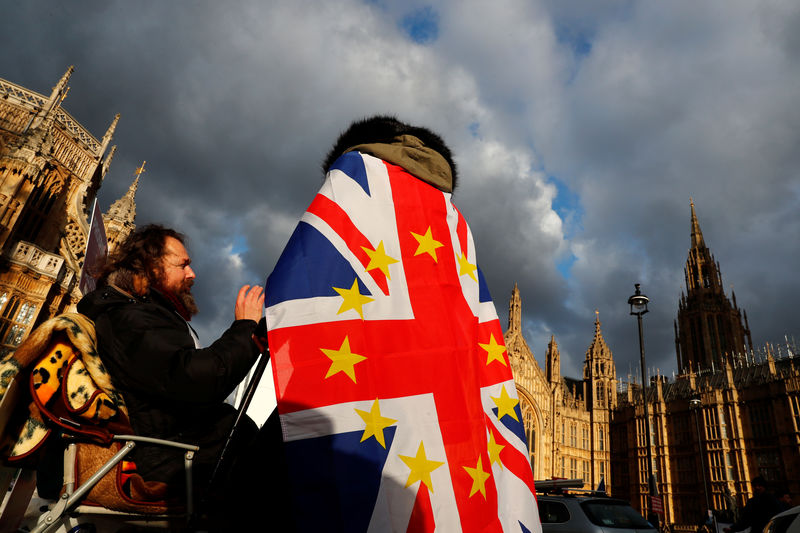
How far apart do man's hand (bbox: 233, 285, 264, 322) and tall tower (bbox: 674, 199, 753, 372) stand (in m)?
68.2

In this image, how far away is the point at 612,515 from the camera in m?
6.68

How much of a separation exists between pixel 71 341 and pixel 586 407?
52184mm

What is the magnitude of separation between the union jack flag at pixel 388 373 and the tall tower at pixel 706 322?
67.0m

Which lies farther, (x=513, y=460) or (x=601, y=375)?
(x=601, y=375)

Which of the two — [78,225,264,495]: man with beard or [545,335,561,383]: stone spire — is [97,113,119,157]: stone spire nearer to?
[78,225,264,495]: man with beard

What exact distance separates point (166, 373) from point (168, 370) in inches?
0.6

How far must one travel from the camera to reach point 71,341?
1699 millimetres

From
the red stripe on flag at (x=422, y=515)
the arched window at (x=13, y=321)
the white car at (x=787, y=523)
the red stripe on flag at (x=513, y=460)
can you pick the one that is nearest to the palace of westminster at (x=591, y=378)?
the arched window at (x=13, y=321)

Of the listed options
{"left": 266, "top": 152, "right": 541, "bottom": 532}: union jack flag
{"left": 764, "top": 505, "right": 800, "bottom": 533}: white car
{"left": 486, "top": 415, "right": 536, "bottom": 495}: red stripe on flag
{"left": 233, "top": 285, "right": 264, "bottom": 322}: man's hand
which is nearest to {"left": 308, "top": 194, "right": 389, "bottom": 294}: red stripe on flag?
{"left": 266, "top": 152, "right": 541, "bottom": 532}: union jack flag

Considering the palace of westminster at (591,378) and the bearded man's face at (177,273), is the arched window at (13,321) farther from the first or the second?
the bearded man's face at (177,273)

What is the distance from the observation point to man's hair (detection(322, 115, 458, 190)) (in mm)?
3184

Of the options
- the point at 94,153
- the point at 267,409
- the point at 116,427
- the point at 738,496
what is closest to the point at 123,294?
the point at 116,427

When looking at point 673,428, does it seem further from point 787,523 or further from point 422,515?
point 422,515

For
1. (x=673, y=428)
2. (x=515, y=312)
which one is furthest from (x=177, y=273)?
(x=673, y=428)
